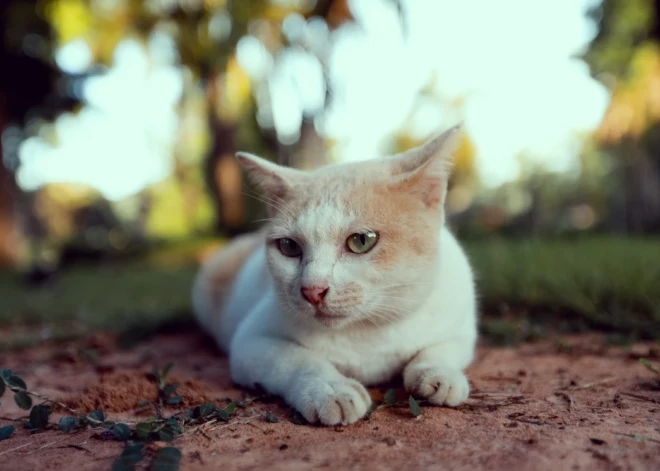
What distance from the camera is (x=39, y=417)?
175cm

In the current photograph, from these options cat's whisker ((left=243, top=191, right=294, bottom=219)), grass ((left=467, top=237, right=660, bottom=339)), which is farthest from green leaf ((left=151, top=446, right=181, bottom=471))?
grass ((left=467, top=237, right=660, bottom=339))

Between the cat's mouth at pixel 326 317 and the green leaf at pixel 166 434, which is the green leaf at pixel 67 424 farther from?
the cat's mouth at pixel 326 317

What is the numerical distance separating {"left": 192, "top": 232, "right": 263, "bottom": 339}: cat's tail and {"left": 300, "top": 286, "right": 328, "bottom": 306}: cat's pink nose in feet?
4.93

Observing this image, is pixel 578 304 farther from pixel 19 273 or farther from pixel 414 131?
pixel 414 131

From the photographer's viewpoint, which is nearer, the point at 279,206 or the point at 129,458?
the point at 129,458

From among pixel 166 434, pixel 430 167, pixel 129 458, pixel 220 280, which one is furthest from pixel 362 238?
pixel 220 280

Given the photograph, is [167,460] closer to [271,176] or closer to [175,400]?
[175,400]

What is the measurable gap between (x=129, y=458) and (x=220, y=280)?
7.12 feet

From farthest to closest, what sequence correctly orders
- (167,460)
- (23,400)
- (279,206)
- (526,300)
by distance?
1. (526,300)
2. (279,206)
3. (23,400)
4. (167,460)

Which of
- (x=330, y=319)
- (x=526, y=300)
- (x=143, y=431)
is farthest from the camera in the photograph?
(x=526, y=300)

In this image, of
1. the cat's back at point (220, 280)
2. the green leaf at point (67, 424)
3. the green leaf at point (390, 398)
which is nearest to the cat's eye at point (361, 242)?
the green leaf at point (390, 398)

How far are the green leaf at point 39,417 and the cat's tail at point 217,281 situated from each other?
1469mm

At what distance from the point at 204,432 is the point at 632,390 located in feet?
5.12

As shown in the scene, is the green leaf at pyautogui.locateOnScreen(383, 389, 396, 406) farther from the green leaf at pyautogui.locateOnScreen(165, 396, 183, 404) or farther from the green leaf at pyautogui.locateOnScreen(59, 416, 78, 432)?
the green leaf at pyautogui.locateOnScreen(59, 416, 78, 432)
